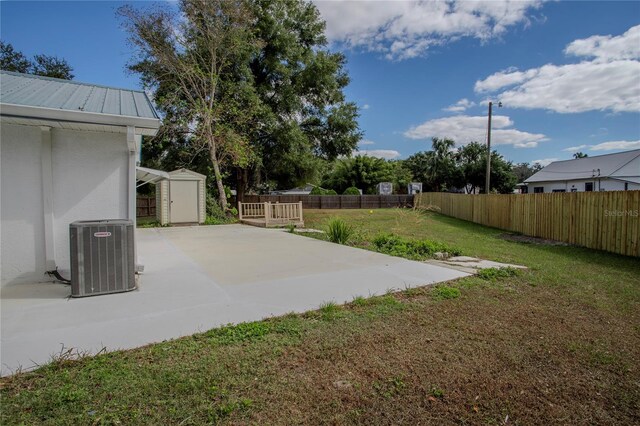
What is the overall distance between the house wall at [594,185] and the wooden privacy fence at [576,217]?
578 inches

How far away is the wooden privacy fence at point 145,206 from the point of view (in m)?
17.4

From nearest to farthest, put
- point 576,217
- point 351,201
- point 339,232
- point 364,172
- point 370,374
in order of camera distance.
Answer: point 370,374 < point 339,232 < point 576,217 < point 351,201 < point 364,172

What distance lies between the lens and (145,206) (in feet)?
57.9

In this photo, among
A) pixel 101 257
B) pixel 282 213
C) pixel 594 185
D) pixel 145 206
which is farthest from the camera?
pixel 594 185

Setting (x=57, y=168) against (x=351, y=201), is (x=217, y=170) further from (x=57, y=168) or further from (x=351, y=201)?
(x=351, y=201)

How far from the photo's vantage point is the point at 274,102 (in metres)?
17.7

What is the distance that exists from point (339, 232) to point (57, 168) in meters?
5.78

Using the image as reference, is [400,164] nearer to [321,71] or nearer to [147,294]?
[321,71]

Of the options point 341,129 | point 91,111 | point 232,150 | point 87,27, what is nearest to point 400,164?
point 341,129

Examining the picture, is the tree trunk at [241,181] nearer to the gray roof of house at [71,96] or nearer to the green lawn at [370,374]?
the gray roof of house at [71,96]

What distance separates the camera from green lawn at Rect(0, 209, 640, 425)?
5.96 feet

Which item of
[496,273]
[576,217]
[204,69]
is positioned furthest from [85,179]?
[204,69]

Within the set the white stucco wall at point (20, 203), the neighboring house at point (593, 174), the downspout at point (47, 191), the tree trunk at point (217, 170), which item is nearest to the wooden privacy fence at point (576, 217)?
the downspout at point (47, 191)

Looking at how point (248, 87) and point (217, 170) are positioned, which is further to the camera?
point (248, 87)
